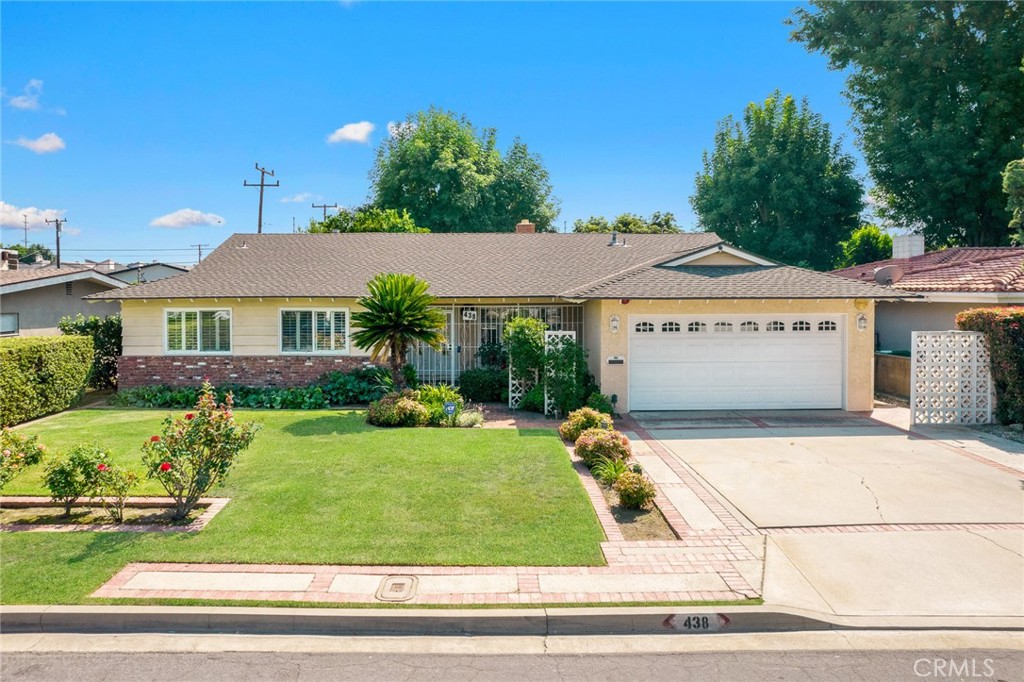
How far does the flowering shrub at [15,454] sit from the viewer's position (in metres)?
7.77

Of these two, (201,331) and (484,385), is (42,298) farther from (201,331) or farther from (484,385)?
Answer: (484,385)

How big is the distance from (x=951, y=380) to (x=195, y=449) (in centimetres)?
1456

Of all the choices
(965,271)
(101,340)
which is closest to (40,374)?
(101,340)

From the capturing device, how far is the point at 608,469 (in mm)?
9141

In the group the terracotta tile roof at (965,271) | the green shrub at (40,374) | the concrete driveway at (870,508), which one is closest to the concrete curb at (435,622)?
the concrete driveway at (870,508)

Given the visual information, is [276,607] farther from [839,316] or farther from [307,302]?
[839,316]

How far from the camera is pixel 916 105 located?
89.9ft

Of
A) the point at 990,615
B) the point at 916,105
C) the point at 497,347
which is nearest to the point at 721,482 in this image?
the point at 990,615

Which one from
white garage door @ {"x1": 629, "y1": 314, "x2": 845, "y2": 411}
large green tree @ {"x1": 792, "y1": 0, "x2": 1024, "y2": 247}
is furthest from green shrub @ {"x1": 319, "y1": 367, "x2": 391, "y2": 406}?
large green tree @ {"x1": 792, "y1": 0, "x2": 1024, "y2": 247}

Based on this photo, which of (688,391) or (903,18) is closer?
(688,391)

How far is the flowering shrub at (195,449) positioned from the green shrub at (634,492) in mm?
4942

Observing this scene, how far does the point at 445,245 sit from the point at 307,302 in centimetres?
580

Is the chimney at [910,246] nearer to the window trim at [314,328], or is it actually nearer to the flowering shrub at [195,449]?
the window trim at [314,328]

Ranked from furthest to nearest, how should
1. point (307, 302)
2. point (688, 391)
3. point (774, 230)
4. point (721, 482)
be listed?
point (774, 230) < point (307, 302) < point (688, 391) < point (721, 482)
